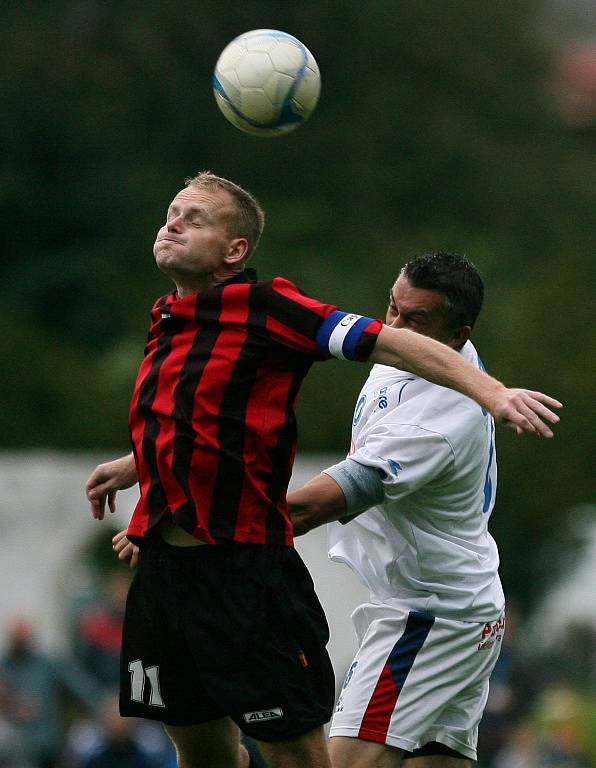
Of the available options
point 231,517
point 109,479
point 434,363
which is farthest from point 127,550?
point 434,363

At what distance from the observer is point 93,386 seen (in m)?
19.7

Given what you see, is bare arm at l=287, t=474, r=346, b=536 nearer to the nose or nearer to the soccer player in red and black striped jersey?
the soccer player in red and black striped jersey

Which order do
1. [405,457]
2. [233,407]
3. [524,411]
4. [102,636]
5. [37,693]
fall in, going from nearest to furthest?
[524,411]
[233,407]
[405,457]
[37,693]
[102,636]

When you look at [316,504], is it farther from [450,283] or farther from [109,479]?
[450,283]

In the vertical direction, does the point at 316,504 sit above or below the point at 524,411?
below

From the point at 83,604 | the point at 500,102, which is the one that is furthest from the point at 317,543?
the point at 500,102

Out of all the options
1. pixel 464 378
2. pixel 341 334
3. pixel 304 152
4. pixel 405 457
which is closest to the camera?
pixel 464 378

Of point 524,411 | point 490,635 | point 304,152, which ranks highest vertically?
point 524,411

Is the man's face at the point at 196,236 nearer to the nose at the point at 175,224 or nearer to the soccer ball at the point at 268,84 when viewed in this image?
the nose at the point at 175,224

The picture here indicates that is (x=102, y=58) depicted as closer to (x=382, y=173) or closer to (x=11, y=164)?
(x=11, y=164)

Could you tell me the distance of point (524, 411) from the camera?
5.19m

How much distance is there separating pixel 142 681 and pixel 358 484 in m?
1.05

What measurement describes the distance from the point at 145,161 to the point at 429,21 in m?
6.50

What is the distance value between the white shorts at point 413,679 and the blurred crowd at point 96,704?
576 centimetres
